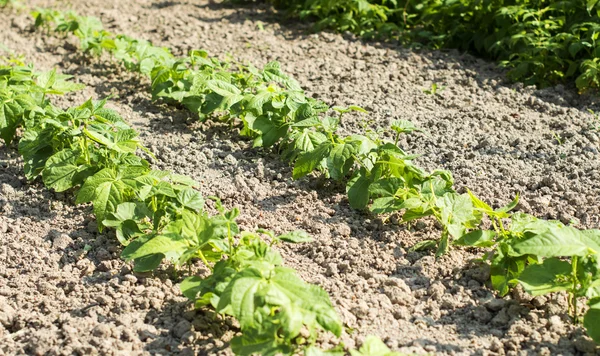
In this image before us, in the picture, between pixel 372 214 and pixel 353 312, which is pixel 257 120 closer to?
pixel 372 214

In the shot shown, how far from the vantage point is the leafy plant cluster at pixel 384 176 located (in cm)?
264

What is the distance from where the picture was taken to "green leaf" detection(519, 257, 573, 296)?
104 inches

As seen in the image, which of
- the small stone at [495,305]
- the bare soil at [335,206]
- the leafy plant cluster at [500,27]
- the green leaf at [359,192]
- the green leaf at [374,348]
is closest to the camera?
the green leaf at [374,348]

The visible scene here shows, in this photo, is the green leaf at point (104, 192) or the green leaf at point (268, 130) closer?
the green leaf at point (104, 192)

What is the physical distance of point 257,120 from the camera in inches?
154

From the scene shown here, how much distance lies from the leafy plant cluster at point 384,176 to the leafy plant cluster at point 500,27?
1.25m

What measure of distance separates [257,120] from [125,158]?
0.74 metres

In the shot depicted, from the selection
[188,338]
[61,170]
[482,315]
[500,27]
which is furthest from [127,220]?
[500,27]

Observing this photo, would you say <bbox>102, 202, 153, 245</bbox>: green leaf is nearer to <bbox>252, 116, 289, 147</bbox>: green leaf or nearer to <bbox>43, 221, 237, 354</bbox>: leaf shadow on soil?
<bbox>43, 221, 237, 354</bbox>: leaf shadow on soil

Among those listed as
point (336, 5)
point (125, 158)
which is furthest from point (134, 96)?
point (336, 5)

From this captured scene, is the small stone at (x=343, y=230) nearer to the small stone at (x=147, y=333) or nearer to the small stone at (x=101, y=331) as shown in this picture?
the small stone at (x=147, y=333)

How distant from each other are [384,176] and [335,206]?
27cm

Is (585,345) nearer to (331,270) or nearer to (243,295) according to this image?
(331,270)

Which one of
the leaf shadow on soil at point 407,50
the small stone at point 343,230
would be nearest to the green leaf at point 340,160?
the small stone at point 343,230
